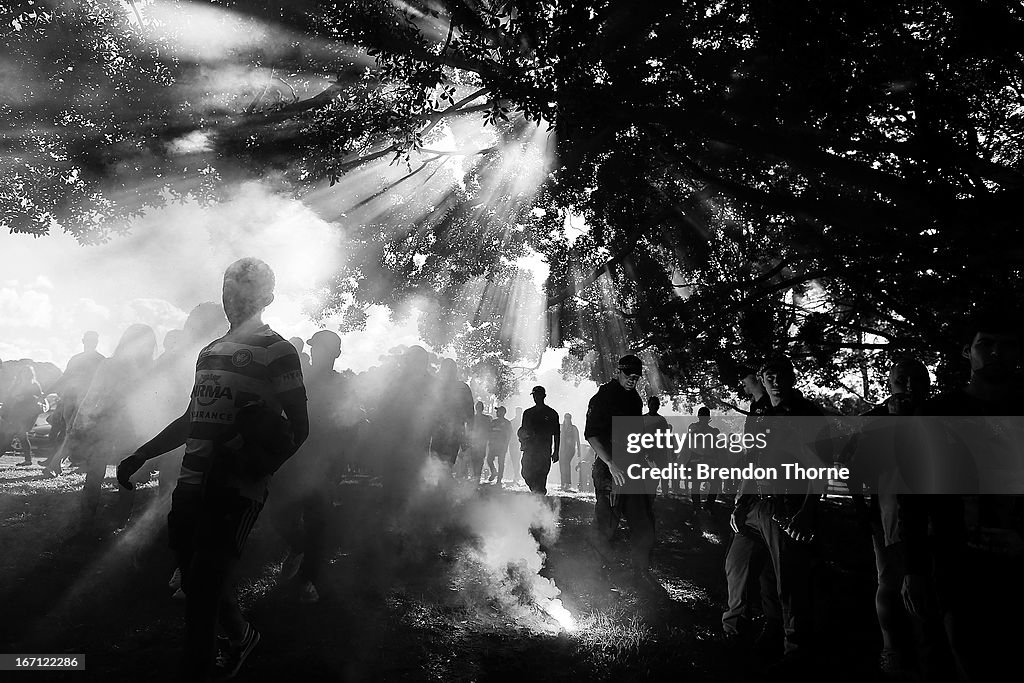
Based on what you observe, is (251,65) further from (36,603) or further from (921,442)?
(921,442)

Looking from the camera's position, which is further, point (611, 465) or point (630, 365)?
point (630, 365)

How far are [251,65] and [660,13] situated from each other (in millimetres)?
6037

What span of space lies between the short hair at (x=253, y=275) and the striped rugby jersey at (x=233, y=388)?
243 millimetres

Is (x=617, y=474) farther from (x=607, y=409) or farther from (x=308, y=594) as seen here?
(x=308, y=594)

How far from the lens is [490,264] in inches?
517

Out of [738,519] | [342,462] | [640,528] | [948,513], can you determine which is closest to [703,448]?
[640,528]

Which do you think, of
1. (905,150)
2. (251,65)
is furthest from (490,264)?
(905,150)

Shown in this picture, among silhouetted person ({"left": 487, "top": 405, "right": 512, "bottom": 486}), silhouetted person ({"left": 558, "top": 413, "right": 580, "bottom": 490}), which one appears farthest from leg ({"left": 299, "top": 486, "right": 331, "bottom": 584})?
silhouetted person ({"left": 558, "top": 413, "right": 580, "bottom": 490})

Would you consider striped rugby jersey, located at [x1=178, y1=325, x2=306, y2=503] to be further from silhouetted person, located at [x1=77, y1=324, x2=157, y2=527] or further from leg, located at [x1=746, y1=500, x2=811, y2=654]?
silhouetted person, located at [x1=77, y1=324, x2=157, y2=527]

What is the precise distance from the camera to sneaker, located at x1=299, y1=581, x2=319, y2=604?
4.17 meters

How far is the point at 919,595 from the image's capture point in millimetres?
2318

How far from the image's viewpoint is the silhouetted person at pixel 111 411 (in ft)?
18.2

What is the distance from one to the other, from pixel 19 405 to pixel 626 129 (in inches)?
420

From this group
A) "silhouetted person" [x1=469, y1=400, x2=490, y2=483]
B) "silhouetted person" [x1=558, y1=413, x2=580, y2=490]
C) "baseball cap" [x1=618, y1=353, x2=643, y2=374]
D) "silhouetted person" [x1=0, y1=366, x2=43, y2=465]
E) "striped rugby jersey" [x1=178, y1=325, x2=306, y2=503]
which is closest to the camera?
"striped rugby jersey" [x1=178, y1=325, x2=306, y2=503]
